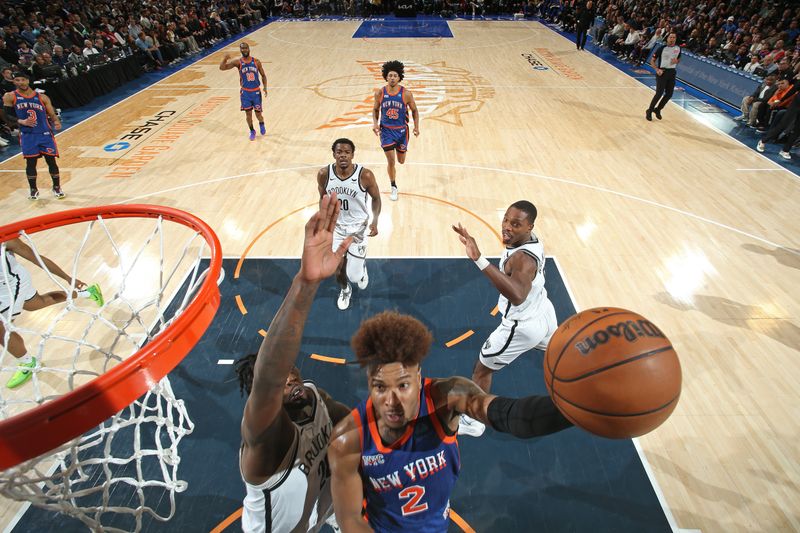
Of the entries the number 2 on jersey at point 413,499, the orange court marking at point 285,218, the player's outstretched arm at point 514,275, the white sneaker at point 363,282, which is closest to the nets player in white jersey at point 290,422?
the number 2 on jersey at point 413,499

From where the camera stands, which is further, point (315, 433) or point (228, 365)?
point (228, 365)

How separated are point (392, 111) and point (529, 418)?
19.5 feet

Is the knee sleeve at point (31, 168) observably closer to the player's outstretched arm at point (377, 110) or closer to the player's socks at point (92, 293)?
the player's socks at point (92, 293)

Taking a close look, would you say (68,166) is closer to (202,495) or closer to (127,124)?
(127,124)

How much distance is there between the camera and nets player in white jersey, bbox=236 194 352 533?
4.68 ft

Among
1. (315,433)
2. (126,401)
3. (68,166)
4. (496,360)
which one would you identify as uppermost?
(126,401)

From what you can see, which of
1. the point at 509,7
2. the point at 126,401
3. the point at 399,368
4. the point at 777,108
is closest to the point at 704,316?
the point at 399,368

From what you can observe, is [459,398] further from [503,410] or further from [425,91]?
[425,91]

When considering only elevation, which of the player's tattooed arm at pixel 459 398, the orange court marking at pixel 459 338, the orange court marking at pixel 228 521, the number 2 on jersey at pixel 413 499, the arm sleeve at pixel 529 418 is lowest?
the orange court marking at pixel 228 521

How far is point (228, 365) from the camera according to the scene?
435cm

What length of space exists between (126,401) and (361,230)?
3.20 meters

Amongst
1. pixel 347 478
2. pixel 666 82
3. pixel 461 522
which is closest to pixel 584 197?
pixel 666 82

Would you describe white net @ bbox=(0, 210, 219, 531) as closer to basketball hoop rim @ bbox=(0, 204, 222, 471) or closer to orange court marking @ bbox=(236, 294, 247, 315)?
basketball hoop rim @ bbox=(0, 204, 222, 471)

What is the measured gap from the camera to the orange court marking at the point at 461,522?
310 cm
